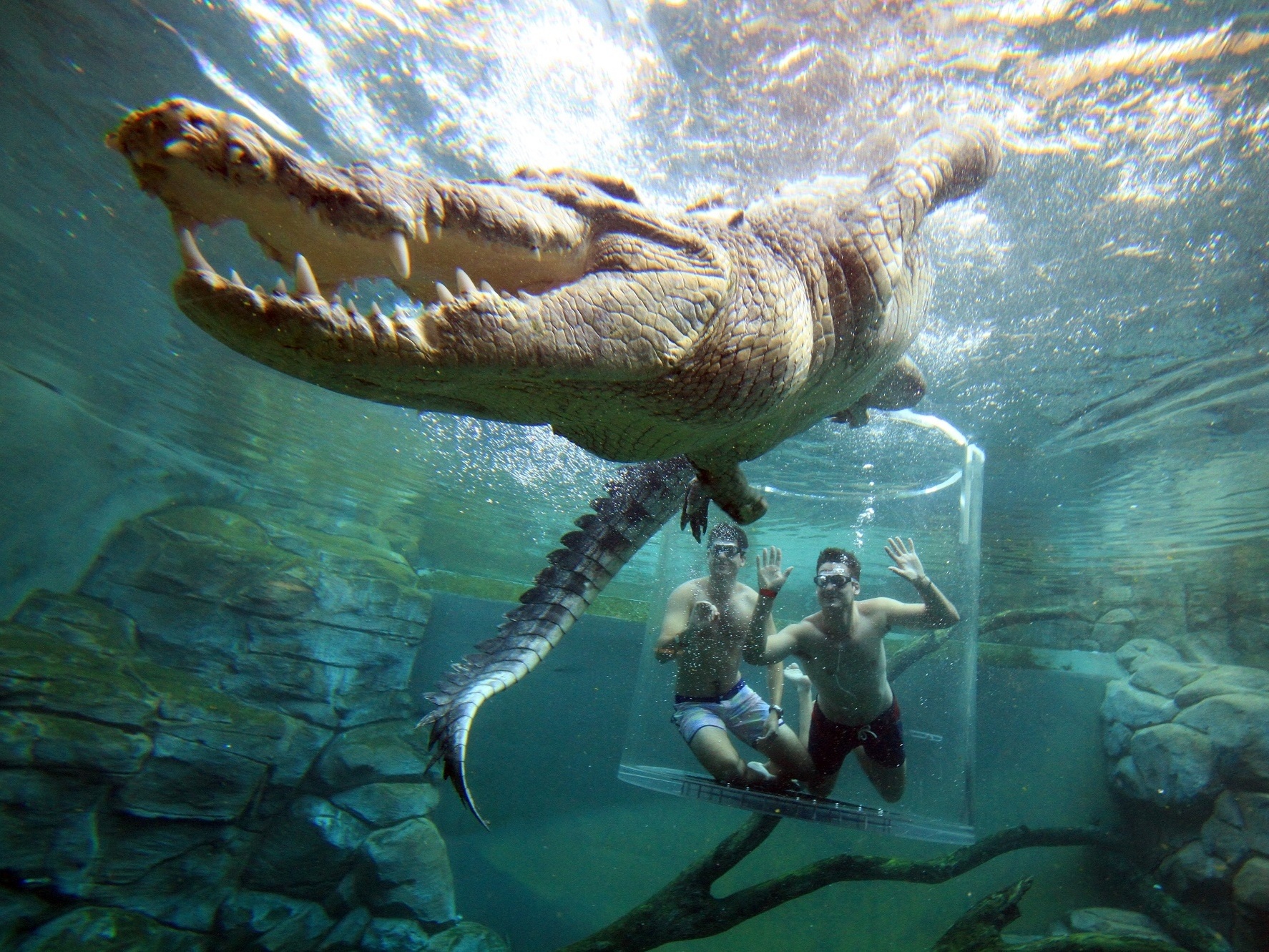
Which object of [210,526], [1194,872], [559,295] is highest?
[210,526]

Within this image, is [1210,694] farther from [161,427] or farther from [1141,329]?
[161,427]

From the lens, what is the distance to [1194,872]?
7992 millimetres

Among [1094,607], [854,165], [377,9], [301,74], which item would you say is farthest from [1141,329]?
[1094,607]

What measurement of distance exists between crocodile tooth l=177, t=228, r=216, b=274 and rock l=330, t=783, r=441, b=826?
1039 cm

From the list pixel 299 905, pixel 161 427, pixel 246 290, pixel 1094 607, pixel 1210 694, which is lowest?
pixel 299 905

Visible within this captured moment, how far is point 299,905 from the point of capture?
27.2 ft

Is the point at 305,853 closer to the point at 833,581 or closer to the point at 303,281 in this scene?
the point at 833,581

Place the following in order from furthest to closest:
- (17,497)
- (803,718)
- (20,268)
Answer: (17,497)
(20,268)
(803,718)

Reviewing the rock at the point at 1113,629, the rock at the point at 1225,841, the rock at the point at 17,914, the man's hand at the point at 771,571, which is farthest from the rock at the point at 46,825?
the rock at the point at 1113,629

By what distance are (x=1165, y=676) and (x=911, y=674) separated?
8.85 meters

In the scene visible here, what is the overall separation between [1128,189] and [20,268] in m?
12.6

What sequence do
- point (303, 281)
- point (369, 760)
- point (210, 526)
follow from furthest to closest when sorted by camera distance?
point (210, 526), point (369, 760), point (303, 281)

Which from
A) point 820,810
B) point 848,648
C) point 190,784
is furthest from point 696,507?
point 190,784

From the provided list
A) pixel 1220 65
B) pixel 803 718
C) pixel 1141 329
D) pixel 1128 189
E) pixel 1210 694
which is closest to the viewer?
pixel 1220 65
